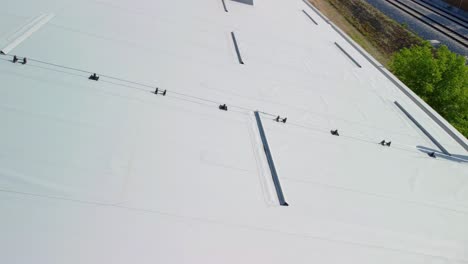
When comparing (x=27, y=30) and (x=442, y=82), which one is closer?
(x=27, y=30)

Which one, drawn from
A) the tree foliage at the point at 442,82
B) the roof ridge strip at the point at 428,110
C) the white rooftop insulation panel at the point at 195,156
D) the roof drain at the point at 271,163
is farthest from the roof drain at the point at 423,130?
the tree foliage at the point at 442,82

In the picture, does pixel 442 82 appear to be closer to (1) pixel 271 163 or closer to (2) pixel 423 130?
(2) pixel 423 130

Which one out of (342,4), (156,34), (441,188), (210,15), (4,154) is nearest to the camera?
(4,154)

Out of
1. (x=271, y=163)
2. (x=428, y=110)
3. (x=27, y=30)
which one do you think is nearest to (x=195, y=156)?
(x=271, y=163)

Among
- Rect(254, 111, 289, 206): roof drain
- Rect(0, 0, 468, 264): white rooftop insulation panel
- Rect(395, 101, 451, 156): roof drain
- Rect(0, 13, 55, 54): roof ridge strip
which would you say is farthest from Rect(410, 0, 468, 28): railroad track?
Rect(0, 13, 55, 54): roof ridge strip

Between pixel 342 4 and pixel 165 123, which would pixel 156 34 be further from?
pixel 342 4

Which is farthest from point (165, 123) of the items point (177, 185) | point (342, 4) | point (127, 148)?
point (342, 4)
